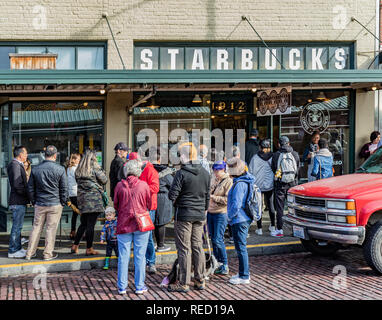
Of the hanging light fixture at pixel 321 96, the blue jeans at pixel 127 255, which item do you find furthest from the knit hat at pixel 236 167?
the hanging light fixture at pixel 321 96

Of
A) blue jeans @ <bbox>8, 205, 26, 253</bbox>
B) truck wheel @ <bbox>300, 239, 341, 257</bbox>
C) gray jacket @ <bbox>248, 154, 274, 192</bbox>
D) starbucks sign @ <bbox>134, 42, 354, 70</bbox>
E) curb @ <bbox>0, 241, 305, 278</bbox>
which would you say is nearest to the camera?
curb @ <bbox>0, 241, 305, 278</bbox>

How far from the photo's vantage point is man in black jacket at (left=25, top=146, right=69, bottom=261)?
784cm

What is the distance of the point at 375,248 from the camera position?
6781mm

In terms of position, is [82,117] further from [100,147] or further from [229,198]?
[229,198]

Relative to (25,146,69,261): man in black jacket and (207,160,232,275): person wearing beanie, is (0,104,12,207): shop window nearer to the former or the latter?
(25,146,69,261): man in black jacket

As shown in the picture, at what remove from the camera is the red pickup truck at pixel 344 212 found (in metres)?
6.79

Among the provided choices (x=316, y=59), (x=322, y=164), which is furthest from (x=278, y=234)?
(x=316, y=59)

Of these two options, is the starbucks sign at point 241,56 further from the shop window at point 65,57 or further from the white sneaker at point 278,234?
the white sneaker at point 278,234

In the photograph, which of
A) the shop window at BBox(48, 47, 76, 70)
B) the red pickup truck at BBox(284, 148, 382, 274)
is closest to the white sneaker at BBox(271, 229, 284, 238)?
the red pickup truck at BBox(284, 148, 382, 274)

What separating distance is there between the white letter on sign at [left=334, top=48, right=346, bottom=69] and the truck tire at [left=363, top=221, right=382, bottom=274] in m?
6.69

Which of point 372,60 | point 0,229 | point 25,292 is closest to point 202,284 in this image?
point 25,292

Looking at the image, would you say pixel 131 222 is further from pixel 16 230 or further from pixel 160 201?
pixel 16 230

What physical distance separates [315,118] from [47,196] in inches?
304

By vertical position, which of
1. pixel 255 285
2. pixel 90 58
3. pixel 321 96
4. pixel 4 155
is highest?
pixel 90 58
